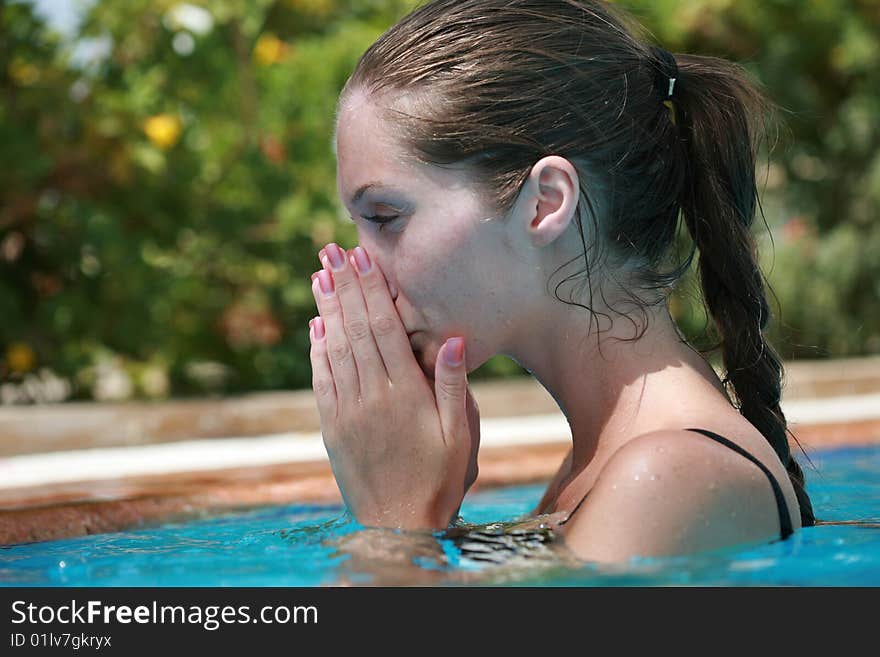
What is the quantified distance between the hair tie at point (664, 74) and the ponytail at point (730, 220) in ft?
0.10

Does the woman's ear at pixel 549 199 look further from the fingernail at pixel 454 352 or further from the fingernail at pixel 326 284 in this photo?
the fingernail at pixel 326 284

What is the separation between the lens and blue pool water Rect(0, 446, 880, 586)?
205 centimetres

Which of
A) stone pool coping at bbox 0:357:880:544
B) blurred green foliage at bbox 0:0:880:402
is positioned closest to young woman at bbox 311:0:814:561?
stone pool coping at bbox 0:357:880:544

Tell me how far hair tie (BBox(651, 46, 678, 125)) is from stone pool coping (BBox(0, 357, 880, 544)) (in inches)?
62.5

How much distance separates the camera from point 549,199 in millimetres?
2230

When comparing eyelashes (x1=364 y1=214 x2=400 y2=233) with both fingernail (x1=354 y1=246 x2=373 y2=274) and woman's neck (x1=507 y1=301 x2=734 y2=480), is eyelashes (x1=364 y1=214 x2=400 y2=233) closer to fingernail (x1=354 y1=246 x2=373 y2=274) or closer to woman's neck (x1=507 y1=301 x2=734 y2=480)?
fingernail (x1=354 y1=246 x2=373 y2=274)

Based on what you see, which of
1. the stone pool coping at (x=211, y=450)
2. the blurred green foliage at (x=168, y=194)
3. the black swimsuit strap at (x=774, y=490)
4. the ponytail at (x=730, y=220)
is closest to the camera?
the black swimsuit strap at (x=774, y=490)

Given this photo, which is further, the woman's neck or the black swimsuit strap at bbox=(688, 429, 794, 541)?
the woman's neck

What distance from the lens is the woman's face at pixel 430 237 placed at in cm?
221

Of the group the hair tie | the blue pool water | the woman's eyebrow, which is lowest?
the blue pool water

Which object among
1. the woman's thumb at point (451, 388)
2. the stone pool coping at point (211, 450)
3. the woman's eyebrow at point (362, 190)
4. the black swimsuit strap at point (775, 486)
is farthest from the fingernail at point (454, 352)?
the stone pool coping at point (211, 450)

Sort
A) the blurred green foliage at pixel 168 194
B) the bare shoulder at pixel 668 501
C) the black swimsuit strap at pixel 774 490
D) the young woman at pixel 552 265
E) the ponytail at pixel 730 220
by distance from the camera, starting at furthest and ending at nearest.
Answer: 1. the blurred green foliage at pixel 168 194
2. the ponytail at pixel 730 220
3. the young woman at pixel 552 265
4. the black swimsuit strap at pixel 774 490
5. the bare shoulder at pixel 668 501

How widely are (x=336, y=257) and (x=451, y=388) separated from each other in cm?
36
